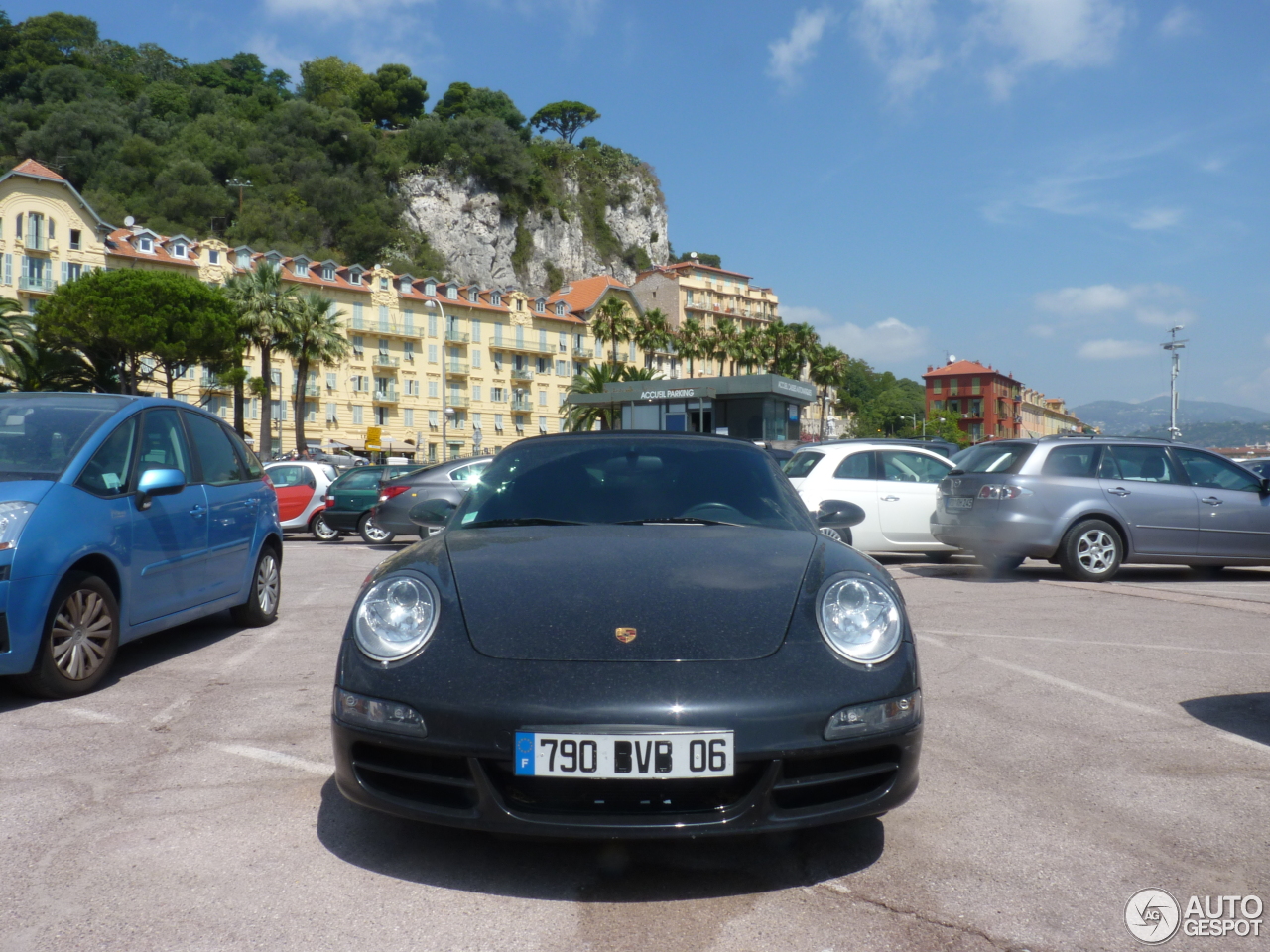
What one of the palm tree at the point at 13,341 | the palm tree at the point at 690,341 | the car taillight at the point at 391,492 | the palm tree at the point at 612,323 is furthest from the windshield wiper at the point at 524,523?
the palm tree at the point at 690,341

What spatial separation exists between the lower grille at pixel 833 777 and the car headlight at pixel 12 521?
3999mm

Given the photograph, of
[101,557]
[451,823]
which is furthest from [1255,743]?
[101,557]

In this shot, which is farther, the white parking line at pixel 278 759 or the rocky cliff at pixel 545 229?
the rocky cliff at pixel 545 229

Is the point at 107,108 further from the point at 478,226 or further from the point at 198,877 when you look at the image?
the point at 198,877

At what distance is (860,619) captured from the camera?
312 centimetres

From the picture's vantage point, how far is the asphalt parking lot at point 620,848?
2.59 metres

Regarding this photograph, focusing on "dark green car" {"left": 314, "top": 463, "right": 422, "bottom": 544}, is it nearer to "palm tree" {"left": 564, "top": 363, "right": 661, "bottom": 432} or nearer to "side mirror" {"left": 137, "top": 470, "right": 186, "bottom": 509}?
"side mirror" {"left": 137, "top": 470, "right": 186, "bottom": 509}

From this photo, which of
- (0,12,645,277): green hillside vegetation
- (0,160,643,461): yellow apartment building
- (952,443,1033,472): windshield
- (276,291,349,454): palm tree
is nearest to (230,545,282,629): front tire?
(952,443,1033,472): windshield

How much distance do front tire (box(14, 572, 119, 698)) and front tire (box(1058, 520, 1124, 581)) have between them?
903 centimetres

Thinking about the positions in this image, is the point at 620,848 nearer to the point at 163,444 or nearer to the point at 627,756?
the point at 627,756

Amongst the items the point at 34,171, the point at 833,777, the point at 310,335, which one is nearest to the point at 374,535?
the point at 833,777

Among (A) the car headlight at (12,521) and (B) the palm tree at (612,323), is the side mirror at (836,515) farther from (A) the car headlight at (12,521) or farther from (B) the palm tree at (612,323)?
(B) the palm tree at (612,323)

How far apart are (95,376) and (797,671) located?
48.1 m

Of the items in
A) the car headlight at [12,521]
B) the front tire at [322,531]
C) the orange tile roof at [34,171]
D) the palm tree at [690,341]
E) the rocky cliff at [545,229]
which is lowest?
the front tire at [322,531]
